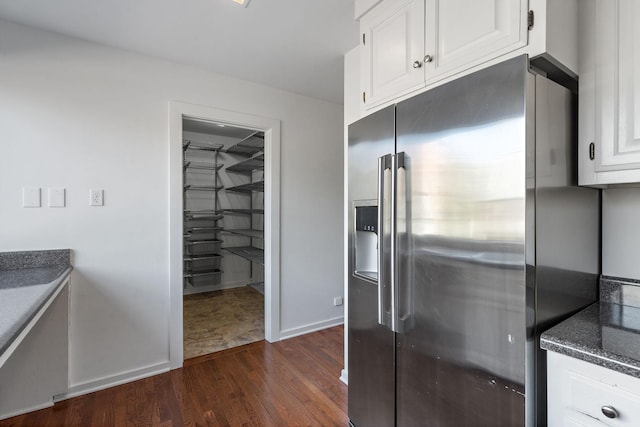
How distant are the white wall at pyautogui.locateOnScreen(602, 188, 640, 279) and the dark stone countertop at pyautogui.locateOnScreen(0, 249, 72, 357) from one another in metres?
2.13

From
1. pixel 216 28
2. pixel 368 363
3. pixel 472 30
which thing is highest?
pixel 216 28

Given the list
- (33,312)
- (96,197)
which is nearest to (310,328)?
(96,197)

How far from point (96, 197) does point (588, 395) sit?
271 centimetres

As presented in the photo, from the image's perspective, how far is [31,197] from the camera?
6.29ft

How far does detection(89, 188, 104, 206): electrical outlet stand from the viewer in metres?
2.09

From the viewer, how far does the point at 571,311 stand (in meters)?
1.12

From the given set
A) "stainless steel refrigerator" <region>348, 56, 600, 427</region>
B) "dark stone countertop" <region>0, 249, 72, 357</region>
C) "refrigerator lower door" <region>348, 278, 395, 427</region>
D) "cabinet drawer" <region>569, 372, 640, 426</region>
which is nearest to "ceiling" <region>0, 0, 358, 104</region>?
"stainless steel refrigerator" <region>348, 56, 600, 427</region>

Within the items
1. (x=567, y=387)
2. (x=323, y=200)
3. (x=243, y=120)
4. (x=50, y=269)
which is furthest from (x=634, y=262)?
(x=50, y=269)

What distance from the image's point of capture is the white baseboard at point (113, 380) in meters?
2.03

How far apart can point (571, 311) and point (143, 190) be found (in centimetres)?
259

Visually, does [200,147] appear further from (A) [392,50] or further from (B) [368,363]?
(B) [368,363]

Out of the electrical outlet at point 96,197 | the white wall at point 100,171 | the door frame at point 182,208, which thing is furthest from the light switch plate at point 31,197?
the door frame at point 182,208

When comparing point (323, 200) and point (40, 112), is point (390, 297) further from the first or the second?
point (40, 112)

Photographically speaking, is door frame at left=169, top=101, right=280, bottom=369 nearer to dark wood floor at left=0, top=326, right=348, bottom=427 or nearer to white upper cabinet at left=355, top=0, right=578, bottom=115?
dark wood floor at left=0, top=326, right=348, bottom=427
